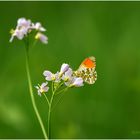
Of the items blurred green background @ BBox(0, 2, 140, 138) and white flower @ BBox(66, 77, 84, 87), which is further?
blurred green background @ BBox(0, 2, 140, 138)

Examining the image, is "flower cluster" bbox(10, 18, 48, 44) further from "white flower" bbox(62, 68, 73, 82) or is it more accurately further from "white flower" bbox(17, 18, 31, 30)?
"white flower" bbox(62, 68, 73, 82)

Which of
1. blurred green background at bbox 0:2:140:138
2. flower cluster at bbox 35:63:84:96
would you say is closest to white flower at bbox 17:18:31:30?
flower cluster at bbox 35:63:84:96

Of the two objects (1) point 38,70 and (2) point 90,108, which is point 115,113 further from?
(1) point 38,70

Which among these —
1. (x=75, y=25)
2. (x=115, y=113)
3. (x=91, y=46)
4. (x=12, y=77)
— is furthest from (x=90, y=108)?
(x=75, y=25)

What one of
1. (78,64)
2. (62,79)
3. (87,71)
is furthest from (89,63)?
(78,64)

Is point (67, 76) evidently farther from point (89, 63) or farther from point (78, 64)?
point (78, 64)

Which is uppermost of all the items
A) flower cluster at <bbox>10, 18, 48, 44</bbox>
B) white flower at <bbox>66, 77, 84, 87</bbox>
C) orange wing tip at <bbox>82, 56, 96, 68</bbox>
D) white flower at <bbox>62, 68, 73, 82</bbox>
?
flower cluster at <bbox>10, 18, 48, 44</bbox>

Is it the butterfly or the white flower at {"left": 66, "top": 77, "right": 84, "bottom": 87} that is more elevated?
the butterfly

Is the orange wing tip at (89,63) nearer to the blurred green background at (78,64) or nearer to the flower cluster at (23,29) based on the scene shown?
the flower cluster at (23,29)
